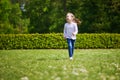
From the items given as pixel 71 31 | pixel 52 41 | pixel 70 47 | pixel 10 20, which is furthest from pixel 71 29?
pixel 10 20

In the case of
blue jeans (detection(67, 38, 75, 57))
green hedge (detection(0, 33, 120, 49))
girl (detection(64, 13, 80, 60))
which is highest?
girl (detection(64, 13, 80, 60))

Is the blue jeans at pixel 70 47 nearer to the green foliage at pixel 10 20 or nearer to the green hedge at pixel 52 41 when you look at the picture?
the green hedge at pixel 52 41

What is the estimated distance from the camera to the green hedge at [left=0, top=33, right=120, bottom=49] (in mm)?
30766

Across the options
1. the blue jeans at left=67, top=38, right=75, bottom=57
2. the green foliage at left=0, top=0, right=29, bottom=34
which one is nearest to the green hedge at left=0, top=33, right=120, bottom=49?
the green foliage at left=0, top=0, right=29, bottom=34

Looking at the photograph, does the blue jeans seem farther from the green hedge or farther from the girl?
the green hedge

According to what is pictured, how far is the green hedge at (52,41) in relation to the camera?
101 ft

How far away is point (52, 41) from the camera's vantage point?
30969 mm

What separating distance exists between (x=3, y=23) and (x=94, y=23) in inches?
419

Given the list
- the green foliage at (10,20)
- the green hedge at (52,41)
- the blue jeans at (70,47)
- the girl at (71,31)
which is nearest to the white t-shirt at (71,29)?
the girl at (71,31)

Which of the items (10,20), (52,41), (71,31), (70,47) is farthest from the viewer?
(10,20)

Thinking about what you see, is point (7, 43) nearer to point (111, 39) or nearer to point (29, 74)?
point (111, 39)

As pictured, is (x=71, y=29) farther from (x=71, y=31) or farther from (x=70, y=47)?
(x=70, y=47)

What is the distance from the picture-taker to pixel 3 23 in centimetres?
4406

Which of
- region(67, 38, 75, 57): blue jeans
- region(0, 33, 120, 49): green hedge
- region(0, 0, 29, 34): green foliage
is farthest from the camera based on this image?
region(0, 0, 29, 34): green foliage
